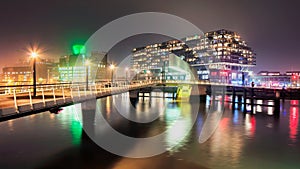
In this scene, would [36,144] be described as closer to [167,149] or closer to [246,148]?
[167,149]

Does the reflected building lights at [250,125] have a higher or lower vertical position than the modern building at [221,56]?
lower

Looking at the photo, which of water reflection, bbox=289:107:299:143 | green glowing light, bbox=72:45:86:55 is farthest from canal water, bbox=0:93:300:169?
green glowing light, bbox=72:45:86:55

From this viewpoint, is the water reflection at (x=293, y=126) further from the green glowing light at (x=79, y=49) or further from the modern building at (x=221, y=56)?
the modern building at (x=221, y=56)

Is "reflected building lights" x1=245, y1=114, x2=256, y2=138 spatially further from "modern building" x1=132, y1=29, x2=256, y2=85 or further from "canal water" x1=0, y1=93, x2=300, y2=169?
"modern building" x1=132, y1=29, x2=256, y2=85

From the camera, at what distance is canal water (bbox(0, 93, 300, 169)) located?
1588cm

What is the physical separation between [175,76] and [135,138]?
13850 centimetres

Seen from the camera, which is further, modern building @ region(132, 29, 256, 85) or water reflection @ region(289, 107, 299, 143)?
modern building @ region(132, 29, 256, 85)

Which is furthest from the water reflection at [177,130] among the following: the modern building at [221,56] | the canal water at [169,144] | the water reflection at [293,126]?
the modern building at [221,56]

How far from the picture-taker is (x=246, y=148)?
19.5 meters

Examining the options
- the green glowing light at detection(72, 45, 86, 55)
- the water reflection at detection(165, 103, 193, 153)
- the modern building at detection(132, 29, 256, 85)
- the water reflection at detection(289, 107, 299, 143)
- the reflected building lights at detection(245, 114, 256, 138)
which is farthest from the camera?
the modern building at detection(132, 29, 256, 85)

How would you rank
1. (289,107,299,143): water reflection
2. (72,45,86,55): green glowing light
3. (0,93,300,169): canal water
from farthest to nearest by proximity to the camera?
(72,45,86,55): green glowing light, (289,107,299,143): water reflection, (0,93,300,169): canal water

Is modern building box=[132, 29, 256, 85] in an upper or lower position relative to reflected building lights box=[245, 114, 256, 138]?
upper

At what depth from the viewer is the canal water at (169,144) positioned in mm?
15875

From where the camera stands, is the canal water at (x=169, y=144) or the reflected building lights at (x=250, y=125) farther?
the reflected building lights at (x=250, y=125)
